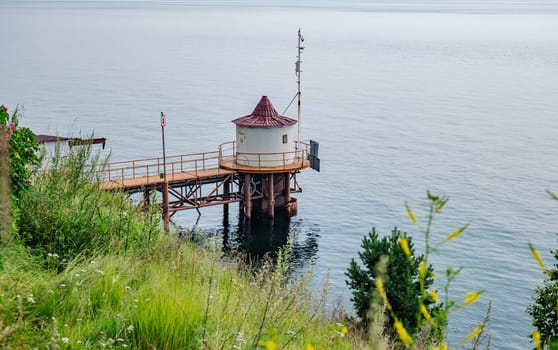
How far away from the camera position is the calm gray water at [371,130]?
39.7 m

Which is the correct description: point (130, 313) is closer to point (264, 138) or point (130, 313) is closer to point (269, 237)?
point (264, 138)

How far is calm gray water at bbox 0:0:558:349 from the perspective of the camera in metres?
39.7

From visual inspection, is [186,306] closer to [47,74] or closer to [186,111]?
[186,111]

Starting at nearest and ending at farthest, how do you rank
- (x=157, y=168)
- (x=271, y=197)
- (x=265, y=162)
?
1. (x=265, y=162)
2. (x=271, y=197)
3. (x=157, y=168)

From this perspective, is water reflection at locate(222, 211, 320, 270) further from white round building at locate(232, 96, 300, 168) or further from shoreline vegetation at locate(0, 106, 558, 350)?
shoreline vegetation at locate(0, 106, 558, 350)

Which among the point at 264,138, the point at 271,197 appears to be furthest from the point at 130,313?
the point at 271,197

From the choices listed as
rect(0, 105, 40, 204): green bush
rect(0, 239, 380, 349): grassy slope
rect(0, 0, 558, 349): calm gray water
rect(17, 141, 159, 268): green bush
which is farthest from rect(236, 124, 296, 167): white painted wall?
rect(0, 239, 380, 349): grassy slope

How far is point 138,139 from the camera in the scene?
65312mm

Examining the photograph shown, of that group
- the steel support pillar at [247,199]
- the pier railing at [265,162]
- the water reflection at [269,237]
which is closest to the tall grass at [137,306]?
the water reflection at [269,237]

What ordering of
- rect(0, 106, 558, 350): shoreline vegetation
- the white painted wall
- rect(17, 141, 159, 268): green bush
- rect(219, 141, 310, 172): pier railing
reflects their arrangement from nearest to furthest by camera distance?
rect(0, 106, 558, 350): shoreline vegetation < rect(17, 141, 159, 268): green bush < the white painted wall < rect(219, 141, 310, 172): pier railing

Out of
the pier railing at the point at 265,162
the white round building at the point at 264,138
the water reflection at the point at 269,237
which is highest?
the white round building at the point at 264,138

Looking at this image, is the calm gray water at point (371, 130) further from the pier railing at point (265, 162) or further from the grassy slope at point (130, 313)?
the pier railing at point (265, 162)

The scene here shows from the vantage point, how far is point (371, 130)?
2842 inches

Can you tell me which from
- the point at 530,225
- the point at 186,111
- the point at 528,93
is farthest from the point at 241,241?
the point at 528,93
